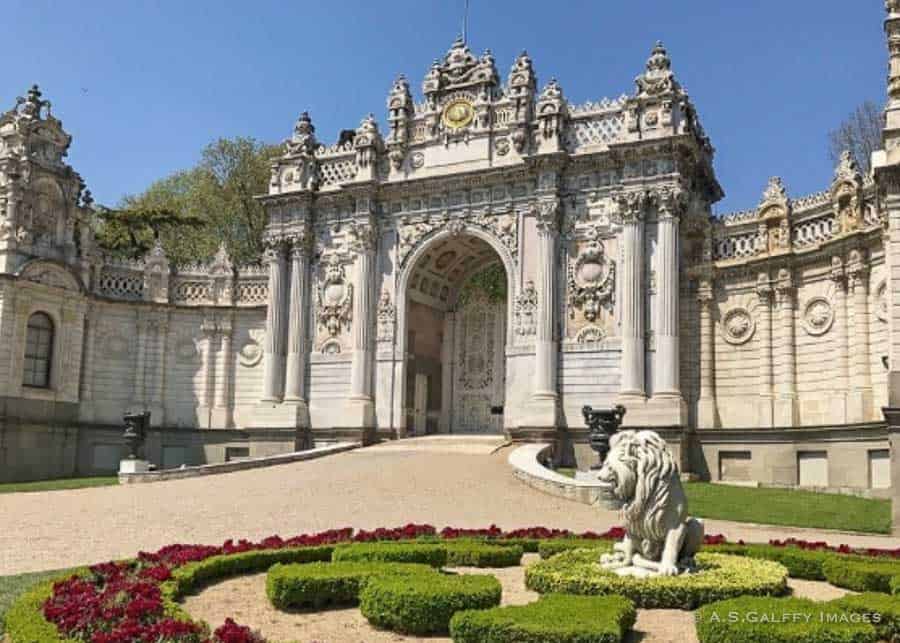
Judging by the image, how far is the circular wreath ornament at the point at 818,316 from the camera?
88.0 feet

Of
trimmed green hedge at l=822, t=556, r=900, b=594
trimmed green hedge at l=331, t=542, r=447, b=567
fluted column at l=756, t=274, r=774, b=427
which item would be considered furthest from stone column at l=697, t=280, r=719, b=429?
trimmed green hedge at l=331, t=542, r=447, b=567

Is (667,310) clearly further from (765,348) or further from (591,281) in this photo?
(765,348)

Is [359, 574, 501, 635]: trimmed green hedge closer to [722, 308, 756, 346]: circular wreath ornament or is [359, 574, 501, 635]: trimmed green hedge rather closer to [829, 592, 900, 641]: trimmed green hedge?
[829, 592, 900, 641]: trimmed green hedge

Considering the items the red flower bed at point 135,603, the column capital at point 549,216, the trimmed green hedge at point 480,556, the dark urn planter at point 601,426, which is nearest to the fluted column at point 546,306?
the column capital at point 549,216

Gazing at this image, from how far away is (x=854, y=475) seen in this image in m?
25.0

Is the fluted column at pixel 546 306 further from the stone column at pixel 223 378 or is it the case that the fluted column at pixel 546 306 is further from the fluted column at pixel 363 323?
the stone column at pixel 223 378

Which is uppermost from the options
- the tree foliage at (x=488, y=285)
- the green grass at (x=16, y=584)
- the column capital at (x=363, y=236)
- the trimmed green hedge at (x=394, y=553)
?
the column capital at (x=363, y=236)

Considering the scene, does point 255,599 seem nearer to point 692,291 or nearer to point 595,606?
point 595,606

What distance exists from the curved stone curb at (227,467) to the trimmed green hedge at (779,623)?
828 inches

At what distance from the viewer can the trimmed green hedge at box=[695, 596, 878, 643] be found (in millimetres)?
7258

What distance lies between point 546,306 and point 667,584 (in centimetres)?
2210

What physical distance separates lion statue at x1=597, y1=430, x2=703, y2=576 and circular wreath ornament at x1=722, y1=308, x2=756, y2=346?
64.7ft

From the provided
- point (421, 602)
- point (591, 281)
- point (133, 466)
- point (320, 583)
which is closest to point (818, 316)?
point (591, 281)

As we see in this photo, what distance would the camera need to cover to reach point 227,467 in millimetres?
28109
